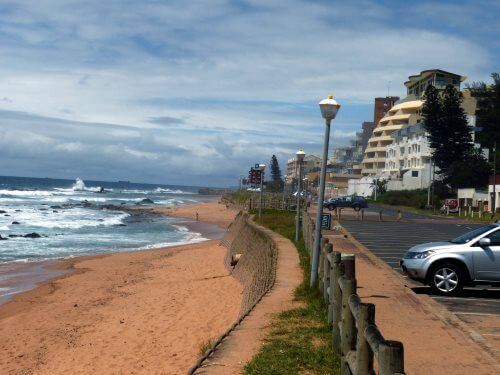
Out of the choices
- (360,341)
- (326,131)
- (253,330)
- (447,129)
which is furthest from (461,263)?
(447,129)

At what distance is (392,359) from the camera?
382cm

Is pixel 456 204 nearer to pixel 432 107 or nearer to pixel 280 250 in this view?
pixel 432 107

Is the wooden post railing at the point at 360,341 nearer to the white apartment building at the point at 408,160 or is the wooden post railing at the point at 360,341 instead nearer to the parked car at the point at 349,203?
the parked car at the point at 349,203

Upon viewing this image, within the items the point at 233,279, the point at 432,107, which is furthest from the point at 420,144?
the point at 233,279

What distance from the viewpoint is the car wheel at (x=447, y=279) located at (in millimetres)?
12031

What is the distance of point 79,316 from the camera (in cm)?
1633

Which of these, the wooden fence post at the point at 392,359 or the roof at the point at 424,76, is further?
the roof at the point at 424,76

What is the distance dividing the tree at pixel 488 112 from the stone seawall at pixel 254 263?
53.2 metres

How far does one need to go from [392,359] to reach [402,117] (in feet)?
326

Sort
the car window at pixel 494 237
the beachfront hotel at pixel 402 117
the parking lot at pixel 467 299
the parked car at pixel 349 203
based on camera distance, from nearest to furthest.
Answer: the parking lot at pixel 467 299 < the car window at pixel 494 237 < the parked car at pixel 349 203 < the beachfront hotel at pixel 402 117

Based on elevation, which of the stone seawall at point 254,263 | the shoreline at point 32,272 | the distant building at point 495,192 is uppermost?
the distant building at point 495,192

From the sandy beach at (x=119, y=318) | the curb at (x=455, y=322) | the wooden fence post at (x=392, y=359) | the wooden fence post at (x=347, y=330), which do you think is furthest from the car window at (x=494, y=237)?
the wooden fence post at (x=392, y=359)

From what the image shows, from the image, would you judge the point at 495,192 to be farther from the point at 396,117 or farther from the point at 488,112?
the point at 396,117

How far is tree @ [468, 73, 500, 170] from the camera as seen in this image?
3027 inches
